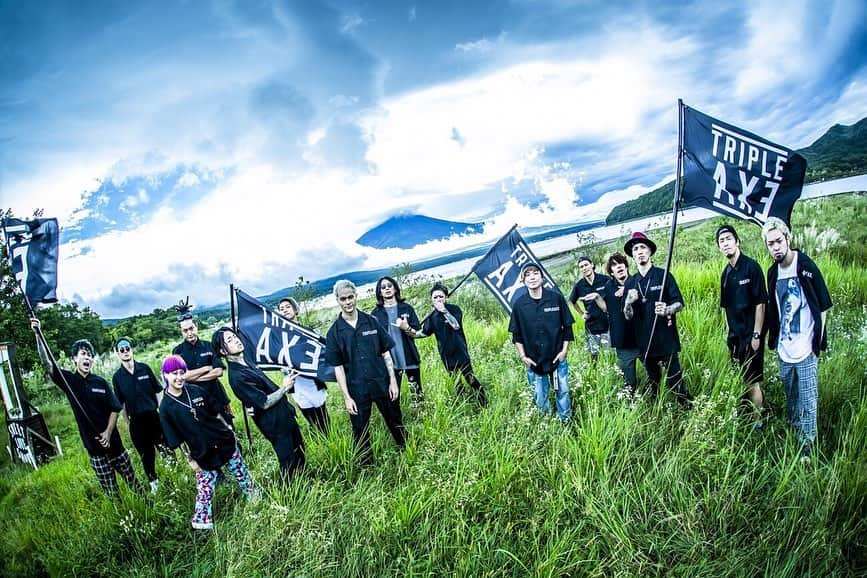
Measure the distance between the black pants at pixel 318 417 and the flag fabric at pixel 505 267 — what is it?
9.73ft

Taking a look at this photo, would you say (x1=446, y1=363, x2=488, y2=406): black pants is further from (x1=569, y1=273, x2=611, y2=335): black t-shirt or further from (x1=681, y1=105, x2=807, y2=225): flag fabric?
(x1=681, y1=105, x2=807, y2=225): flag fabric

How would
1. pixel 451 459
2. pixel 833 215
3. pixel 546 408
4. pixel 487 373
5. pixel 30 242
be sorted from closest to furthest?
pixel 451 459
pixel 546 408
pixel 30 242
pixel 487 373
pixel 833 215

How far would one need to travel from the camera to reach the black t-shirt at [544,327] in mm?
4910

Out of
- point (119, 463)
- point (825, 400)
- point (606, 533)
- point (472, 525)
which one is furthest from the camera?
point (119, 463)

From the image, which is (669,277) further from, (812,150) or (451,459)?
(812,150)

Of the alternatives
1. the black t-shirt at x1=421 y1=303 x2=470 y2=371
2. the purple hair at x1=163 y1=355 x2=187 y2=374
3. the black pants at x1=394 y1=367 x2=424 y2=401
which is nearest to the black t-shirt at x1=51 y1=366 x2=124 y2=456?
the purple hair at x1=163 y1=355 x2=187 y2=374

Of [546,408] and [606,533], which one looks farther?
[546,408]

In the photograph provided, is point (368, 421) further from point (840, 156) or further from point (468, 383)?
point (840, 156)

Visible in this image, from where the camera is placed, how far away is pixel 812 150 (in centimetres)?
1383

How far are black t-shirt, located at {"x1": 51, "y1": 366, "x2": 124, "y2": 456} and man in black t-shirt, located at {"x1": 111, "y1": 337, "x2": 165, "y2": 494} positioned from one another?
174 millimetres

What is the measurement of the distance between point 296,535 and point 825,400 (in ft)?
18.0

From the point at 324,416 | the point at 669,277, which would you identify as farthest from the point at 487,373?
the point at 669,277

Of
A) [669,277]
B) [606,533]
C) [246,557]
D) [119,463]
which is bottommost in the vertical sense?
[606,533]

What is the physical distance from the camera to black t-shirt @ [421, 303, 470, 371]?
6137mm
